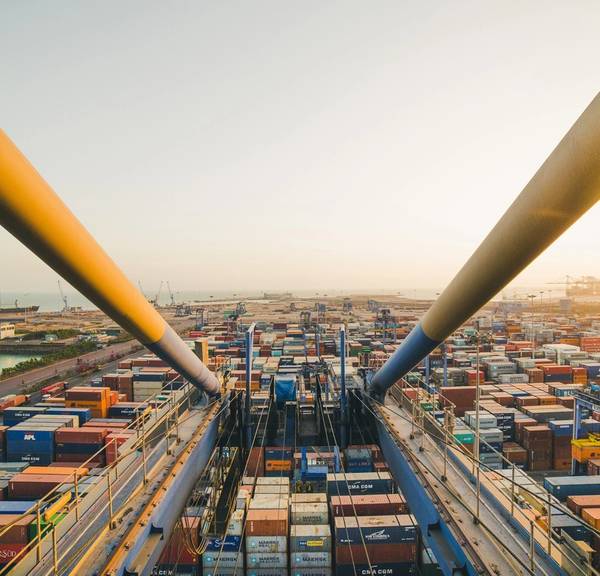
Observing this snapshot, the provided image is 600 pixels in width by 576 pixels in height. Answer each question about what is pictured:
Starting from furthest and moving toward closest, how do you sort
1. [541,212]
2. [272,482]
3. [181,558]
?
[272,482] < [181,558] < [541,212]

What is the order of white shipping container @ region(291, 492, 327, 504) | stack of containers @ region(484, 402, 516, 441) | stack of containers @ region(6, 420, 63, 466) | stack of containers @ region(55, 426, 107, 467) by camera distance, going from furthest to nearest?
stack of containers @ region(484, 402, 516, 441) → stack of containers @ region(6, 420, 63, 466) → stack of containers @ region(55, 426, 107, 467) → white shipping container @ region(291, 492, 327, 504)

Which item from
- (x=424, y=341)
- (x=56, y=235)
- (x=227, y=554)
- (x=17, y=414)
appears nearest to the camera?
(x=56, y=235)

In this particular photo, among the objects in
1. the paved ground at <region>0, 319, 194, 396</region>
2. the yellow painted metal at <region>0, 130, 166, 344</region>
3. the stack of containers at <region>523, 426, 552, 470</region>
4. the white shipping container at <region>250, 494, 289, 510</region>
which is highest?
the yellow painted metal at <region>0, 130, 166, 344</region>

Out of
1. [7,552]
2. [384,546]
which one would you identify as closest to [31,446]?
[7,552]

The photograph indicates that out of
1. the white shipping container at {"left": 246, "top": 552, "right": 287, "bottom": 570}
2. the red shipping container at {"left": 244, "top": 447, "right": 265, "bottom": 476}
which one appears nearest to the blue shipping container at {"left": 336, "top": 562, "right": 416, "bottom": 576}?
the white shipping container at {"left": 246, "top": 552, "right": 287, "bottom": 570}

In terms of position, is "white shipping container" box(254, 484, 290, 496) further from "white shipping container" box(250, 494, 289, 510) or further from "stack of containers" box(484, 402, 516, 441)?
"stack of containers" box(484, 402, 516, 441)

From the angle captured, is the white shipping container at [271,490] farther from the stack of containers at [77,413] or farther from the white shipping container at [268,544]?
the stack of containers at [77,413]

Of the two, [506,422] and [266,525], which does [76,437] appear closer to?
[266,525]
